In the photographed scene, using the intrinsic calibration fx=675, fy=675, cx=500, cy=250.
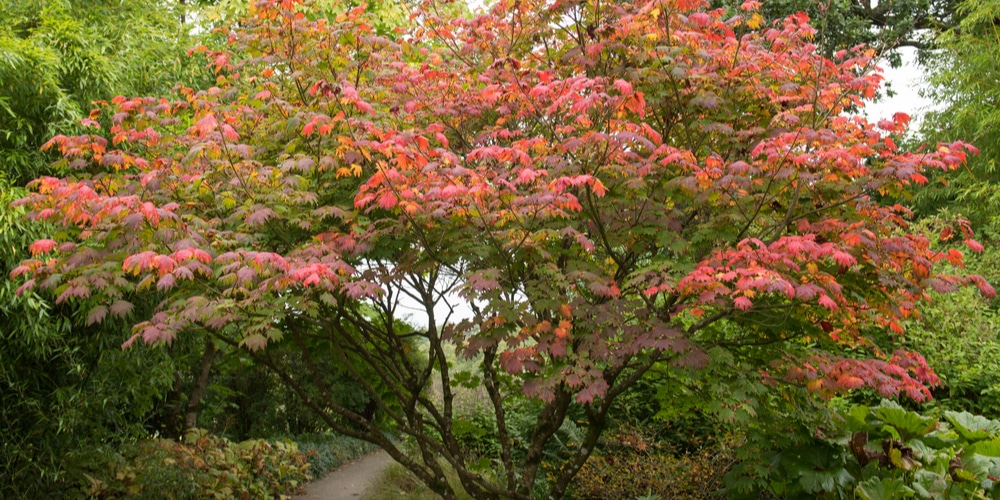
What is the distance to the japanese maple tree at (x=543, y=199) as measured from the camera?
148 inches

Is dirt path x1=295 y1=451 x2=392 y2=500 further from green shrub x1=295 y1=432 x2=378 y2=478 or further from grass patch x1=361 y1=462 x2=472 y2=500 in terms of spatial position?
grass patch x1=361 y1=462 x2=472 y2=500

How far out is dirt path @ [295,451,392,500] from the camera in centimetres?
964

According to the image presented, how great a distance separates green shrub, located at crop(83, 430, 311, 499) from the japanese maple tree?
7.65 ft

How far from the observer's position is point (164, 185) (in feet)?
15.0

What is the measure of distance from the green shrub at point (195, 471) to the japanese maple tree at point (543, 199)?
2.33 meters

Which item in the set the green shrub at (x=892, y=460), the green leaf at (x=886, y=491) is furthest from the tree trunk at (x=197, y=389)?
the green leaf at (x=886, y=491)

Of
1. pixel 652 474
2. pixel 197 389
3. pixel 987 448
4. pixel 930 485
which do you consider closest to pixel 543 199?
pixel 930 485

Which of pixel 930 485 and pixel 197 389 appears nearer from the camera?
pixel 930 485

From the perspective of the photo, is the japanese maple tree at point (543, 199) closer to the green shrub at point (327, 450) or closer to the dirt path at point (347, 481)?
the dirt path at point (347, 481)

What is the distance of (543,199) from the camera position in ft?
11.5

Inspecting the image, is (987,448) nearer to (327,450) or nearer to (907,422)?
(907,422)

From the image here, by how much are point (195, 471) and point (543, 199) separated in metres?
5.79

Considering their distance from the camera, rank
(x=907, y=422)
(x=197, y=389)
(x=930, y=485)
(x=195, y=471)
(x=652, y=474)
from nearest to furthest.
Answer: (x=930, y=485) < (x=907, y=422) < (x=652, y=474) < (x=195, y=471) < (x=197, y=389)

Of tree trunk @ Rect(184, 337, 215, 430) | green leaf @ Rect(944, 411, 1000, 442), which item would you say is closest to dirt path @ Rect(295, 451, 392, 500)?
tree trunk @ Rect(184, 337, 215, 430)
